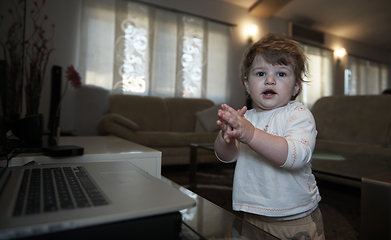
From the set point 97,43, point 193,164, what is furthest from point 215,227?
point 97,43

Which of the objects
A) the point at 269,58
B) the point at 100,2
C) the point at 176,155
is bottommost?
the point at 176,155

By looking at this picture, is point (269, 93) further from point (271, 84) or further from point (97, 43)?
point (97, 43)

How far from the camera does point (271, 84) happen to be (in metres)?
0.65

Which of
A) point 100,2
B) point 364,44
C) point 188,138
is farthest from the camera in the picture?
point 364,44

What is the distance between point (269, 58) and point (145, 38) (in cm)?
308

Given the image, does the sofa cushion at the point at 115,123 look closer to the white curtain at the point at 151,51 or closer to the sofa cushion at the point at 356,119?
the white curtain at the point at 151,51

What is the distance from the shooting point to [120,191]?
0.39 meters

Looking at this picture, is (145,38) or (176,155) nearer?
(176,155)

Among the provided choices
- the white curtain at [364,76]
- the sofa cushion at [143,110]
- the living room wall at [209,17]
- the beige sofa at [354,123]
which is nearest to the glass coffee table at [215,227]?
the living room wall at [209,17]

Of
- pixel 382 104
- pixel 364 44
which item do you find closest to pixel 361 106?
pixel 382 104

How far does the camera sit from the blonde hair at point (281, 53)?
0.66 meters

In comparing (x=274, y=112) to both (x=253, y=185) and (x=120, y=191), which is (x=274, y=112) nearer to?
(x=253, y=185)

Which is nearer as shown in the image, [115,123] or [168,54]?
[115,123]

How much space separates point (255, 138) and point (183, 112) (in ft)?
9.28
